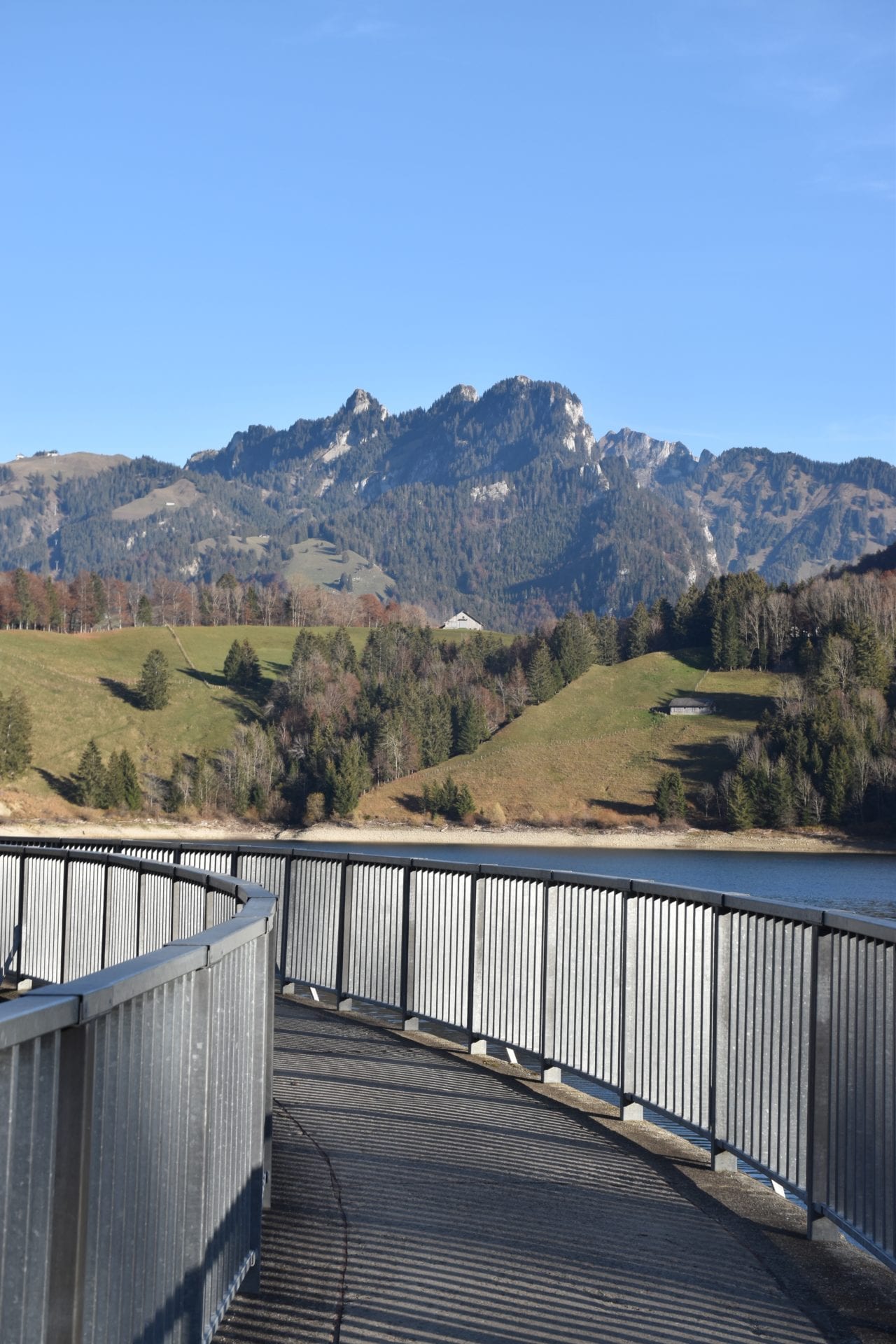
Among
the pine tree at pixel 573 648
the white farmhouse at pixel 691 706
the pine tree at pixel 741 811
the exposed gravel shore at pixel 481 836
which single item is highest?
the pine tree at pixel 573 648

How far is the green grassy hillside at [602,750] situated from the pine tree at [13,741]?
33770 mm

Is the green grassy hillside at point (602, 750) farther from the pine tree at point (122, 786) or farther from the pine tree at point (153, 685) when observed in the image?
the pine tree at point (153, 685)

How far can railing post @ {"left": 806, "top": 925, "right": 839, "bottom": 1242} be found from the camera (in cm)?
683

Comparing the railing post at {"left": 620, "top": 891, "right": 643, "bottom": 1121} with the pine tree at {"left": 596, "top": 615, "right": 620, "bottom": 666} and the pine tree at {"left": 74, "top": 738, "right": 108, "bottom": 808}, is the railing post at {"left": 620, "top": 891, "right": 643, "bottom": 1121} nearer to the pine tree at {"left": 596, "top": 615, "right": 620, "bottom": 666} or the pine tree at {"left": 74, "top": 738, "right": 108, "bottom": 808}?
the pine tree at {"left": 74, "top": 738, "right": 108, "bottom": 808}

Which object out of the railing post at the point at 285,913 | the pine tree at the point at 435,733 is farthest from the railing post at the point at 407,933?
the pine tree at the point at 435,733

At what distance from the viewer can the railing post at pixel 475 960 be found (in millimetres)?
11914

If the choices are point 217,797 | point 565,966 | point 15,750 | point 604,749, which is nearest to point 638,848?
point 604,749

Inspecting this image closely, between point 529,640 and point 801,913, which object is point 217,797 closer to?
point 529,640

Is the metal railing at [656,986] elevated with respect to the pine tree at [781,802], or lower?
elevated

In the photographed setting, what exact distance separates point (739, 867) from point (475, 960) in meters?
84.8

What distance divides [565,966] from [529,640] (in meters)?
172

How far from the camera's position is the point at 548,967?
425 inches

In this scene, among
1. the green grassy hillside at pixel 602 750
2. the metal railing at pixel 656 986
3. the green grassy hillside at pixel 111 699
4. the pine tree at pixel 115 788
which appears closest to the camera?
the metal railing at pixel 656 986

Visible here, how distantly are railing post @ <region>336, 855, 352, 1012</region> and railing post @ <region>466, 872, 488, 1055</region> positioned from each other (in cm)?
211
